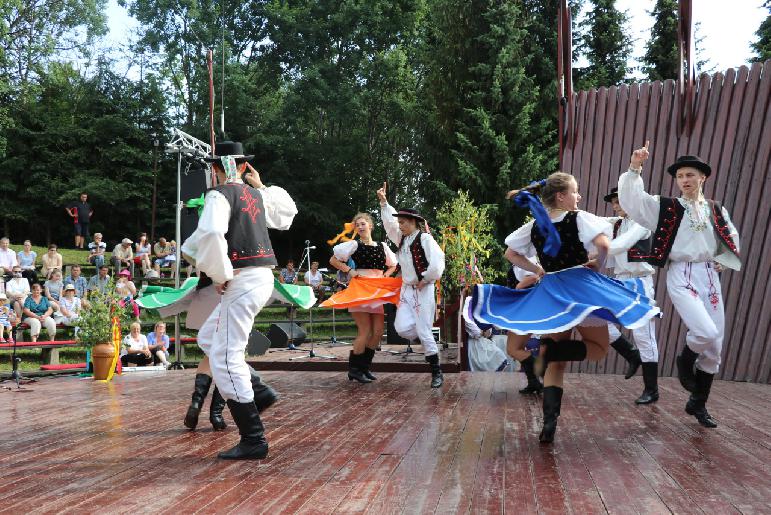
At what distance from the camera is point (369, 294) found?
761 cm

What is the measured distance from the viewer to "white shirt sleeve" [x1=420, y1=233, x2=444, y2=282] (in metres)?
7.01

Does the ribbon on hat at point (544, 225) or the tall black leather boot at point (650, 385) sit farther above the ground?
the ribbon on hat at point (544, 225)

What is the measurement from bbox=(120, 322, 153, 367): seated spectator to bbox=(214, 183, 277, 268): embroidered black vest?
7.27m

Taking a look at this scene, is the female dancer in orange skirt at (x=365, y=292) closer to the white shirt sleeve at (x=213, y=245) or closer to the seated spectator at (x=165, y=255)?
the white shirt sleeve at (x=213, y=245)

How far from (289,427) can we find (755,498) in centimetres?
281

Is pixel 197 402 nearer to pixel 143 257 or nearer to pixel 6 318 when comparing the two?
pixel 6 318

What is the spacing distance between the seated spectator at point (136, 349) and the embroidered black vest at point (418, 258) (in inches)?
211

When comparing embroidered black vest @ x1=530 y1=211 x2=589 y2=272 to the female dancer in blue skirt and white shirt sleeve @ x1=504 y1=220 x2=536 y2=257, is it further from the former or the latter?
white shirt sleeve @ x1=504 y1=220 x2=536 y2=257

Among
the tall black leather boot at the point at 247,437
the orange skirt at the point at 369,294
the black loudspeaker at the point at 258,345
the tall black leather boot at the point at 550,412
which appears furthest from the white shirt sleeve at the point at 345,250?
the tall black leather boot at the point at 247,437

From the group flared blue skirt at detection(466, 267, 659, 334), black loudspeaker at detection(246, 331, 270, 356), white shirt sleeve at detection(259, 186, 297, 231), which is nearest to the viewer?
flared blue skirt at detection(466, 267, 659, 334)

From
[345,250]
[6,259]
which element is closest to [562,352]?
[345,250]

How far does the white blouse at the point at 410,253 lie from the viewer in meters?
7.03

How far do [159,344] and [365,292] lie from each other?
5.14m

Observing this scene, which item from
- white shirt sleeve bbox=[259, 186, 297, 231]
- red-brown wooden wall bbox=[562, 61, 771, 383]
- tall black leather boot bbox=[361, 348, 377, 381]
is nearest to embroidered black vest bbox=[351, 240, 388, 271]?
tall black leather boot bbox=[361, 348, 377, 381]
